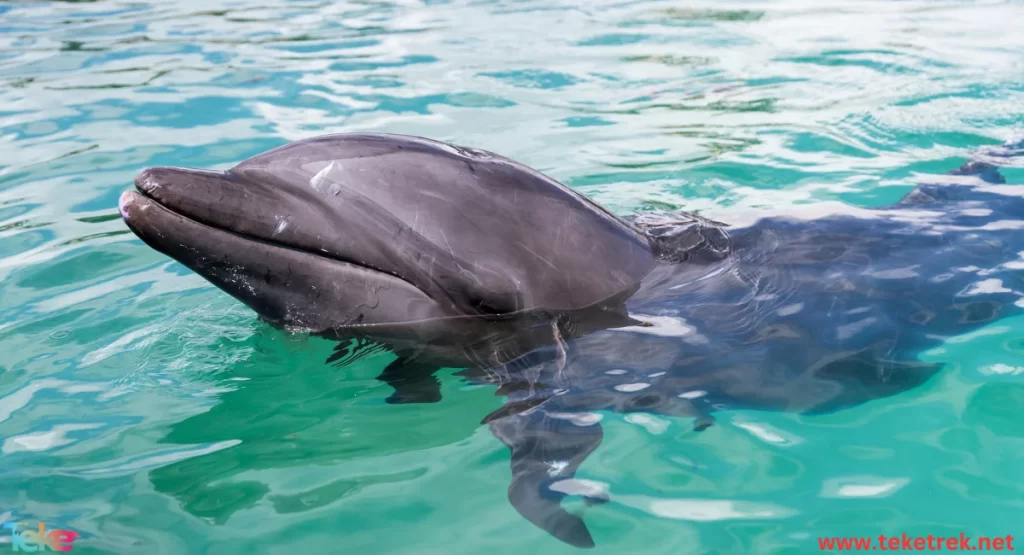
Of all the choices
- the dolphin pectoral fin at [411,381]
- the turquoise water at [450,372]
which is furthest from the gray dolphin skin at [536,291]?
the turquoise water at [450,372]

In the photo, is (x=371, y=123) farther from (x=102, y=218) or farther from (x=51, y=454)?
(x=51, y=454)

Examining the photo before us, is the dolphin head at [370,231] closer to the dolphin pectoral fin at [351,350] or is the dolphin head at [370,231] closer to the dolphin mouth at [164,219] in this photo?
the dolphin mouth at [164,219]

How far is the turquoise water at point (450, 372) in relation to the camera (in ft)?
12.5

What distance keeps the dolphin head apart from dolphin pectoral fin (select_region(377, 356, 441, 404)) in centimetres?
30

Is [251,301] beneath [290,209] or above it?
beneath

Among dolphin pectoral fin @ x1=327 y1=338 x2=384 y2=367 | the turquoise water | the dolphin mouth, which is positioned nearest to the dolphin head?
the dolphin mouth

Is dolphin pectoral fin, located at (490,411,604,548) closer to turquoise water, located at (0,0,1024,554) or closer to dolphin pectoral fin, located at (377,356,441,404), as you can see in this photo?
turquoise water, located at (0,0,1024,554)

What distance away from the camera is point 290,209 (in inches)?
167

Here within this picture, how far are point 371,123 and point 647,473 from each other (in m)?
6.78

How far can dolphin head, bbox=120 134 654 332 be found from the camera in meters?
4.15

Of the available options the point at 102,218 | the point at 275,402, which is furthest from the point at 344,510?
the point at 102,218

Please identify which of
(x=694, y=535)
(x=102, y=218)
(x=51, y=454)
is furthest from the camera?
(x=102, y=218)

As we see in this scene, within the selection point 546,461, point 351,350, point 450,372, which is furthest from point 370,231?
point 546,461

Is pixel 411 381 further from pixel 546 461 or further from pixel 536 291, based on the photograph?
pixel 546 461
